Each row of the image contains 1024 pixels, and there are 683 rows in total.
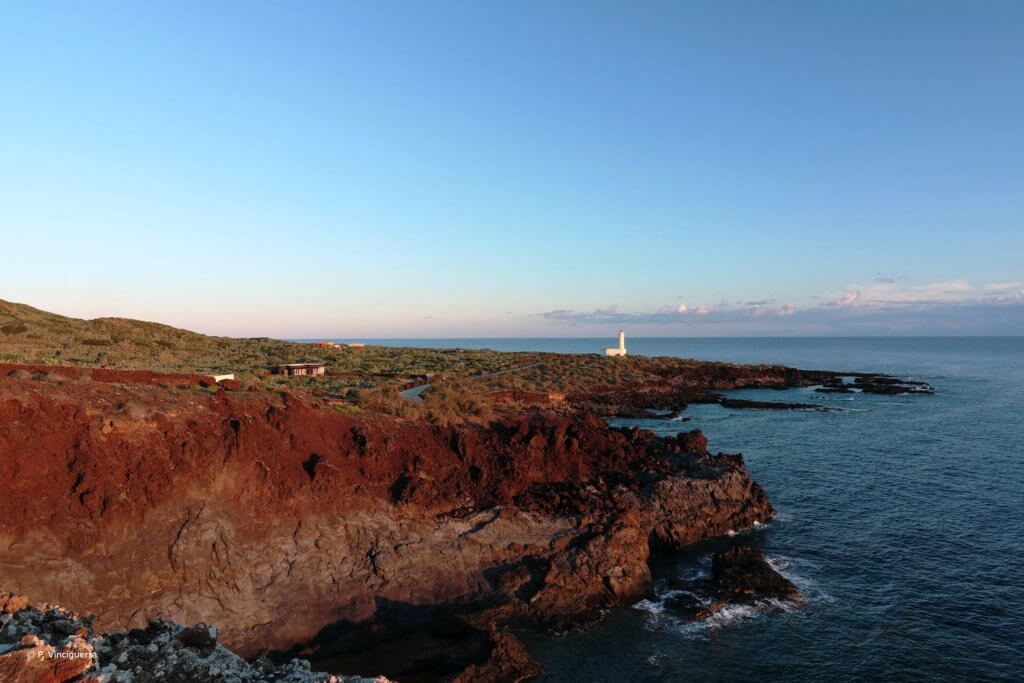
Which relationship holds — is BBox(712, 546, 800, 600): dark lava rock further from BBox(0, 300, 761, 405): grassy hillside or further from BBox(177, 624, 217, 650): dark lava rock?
BBox(0, 300, 761, 405): grassy hillside

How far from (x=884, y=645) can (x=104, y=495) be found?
1007 inches

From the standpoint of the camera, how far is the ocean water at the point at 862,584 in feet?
53.3

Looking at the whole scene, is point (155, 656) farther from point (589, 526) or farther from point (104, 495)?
point (589, 526)

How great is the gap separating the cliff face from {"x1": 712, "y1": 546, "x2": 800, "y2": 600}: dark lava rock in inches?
125

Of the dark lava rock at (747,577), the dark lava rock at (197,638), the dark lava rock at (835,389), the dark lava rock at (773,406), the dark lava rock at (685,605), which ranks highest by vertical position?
the dark lava rock at (197,638)

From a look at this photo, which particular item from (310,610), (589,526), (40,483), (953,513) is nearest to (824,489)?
(953,513)

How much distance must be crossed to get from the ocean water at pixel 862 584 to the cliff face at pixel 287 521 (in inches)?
97.9

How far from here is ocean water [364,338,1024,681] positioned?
16.2 metres

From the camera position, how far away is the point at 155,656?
31.4 ft

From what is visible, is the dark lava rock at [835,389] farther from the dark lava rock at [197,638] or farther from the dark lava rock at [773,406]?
the dark lava rock at [197,638]

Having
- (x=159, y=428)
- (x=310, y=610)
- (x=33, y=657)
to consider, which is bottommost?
(x=310, y=610)

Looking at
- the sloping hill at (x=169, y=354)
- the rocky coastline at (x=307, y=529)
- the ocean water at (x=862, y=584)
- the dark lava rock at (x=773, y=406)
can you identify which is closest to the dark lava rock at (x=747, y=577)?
the ocean water at (x=862, y=584)

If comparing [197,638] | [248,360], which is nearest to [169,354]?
[248,360]

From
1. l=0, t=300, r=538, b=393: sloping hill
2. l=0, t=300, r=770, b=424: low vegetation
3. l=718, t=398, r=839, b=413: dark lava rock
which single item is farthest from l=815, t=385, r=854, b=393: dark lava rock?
l=0, t=300, r=538, b=393: sloping hill
